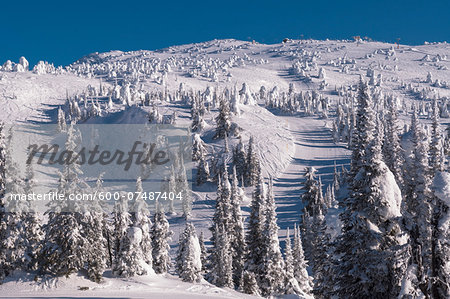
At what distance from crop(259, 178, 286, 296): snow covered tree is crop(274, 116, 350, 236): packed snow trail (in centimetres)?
3670

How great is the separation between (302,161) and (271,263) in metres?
85.3

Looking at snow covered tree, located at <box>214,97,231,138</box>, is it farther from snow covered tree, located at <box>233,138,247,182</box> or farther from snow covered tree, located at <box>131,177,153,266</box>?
snow covered tree, located at <box>131,177,153,266</box>

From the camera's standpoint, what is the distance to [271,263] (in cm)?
4253

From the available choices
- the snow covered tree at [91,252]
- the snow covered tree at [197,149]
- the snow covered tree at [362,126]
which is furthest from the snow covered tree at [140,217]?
the snow covered tree at [197,149]

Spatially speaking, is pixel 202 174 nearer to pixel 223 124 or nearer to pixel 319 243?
pixel 223 124

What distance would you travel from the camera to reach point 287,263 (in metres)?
43.2

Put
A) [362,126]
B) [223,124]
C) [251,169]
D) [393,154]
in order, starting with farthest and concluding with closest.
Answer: [223,124]
[251,169]
[393,154]
[362,126]

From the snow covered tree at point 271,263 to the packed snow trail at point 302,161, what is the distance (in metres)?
36.7

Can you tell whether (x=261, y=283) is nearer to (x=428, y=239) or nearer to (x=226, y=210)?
(x=226, y=210)

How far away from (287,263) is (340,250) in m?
24.3

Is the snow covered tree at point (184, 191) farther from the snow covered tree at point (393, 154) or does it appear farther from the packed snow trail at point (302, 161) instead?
the snow covered tree at point (393, 154)

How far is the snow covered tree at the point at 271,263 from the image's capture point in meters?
42.2

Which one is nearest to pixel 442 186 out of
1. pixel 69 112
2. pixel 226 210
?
pixel 226 210

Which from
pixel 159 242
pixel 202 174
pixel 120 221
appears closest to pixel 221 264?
pixel 159 242
